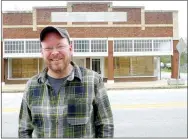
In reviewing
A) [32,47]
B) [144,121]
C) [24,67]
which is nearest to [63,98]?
[144,121]

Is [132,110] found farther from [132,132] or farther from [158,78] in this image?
[158,78]

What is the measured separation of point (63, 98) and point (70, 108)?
9 centimetres

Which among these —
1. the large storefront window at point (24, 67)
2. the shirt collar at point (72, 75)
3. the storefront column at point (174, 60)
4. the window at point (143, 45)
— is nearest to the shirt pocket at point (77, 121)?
the shirt collar at point (72, 75)

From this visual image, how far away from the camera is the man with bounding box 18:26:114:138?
7.86 ft

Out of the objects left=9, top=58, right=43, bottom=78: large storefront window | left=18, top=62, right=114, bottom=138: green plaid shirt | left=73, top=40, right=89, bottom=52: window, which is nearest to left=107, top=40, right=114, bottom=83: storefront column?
left=73, top=40, right=89, bottom=52: window

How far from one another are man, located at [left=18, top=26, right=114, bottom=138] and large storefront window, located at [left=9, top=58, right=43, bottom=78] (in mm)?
23051

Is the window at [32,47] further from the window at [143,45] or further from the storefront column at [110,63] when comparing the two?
the window at [143,45]

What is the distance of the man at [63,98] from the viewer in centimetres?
239

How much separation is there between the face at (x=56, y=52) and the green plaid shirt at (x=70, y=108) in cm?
12

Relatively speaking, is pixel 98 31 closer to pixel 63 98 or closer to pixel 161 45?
pixel 161 45

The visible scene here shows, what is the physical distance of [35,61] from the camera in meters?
25.3

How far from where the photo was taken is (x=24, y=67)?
2545cm

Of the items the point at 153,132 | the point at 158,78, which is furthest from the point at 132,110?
the point at 158,78

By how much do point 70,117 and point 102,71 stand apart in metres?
22.9
